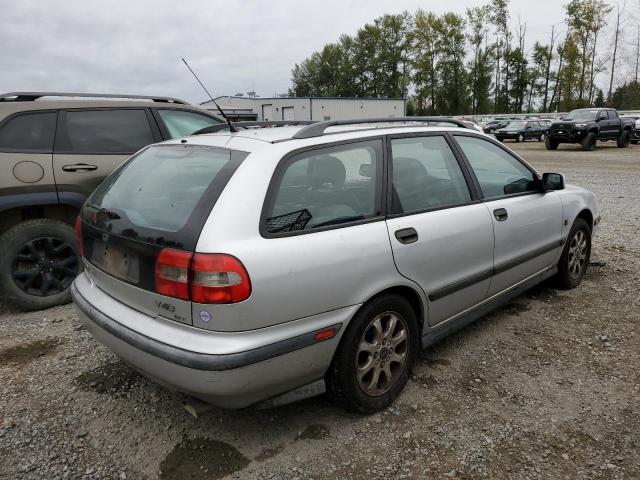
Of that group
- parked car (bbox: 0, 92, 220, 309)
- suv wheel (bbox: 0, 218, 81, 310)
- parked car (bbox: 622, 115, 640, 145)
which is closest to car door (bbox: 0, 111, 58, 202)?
parked car (bbox: 0, 92, 220, 309)

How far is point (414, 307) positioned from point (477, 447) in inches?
32.5

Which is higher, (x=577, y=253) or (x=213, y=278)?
(x=213, y=278)

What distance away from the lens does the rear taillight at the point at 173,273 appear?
218 cm

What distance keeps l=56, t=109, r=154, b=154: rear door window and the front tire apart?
13.3ft

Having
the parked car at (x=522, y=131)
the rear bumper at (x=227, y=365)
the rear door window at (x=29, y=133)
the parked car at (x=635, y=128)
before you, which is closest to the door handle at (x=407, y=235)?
the rear bumper at (x=227, y=365)

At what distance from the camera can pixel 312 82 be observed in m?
84.5

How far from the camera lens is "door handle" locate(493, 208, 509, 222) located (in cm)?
345

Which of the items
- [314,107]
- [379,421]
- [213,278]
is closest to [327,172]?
[213,278]

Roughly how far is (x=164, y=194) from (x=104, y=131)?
2519 millimetres

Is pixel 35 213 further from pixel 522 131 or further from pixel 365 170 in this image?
pixel 522 131

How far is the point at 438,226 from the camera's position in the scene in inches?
118

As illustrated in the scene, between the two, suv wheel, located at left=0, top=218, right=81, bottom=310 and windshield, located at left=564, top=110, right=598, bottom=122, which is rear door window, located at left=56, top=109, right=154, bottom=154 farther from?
windshield, located at left=564, top=110, right=598, bottom=122

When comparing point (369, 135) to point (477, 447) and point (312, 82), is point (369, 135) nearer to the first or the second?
point (477, 447)

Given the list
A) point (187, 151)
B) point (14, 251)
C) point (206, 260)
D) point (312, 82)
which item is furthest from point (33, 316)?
point (312, 82)
